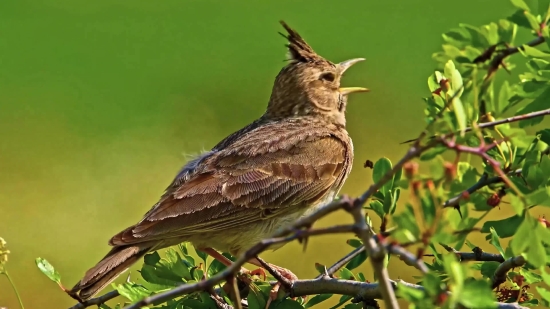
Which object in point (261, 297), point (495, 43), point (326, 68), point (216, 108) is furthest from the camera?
point (216, 108)

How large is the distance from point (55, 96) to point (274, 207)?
10.5m

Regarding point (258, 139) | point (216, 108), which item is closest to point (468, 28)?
point (258, 139)

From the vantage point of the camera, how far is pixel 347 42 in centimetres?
1385

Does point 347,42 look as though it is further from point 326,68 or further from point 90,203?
point 326,68

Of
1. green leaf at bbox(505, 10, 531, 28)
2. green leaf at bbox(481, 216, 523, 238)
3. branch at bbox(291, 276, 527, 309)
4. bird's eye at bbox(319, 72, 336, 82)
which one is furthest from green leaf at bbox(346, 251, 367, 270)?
bird's eye at bbox(319, 72, 336, 82)

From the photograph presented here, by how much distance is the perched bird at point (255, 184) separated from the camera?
338cm

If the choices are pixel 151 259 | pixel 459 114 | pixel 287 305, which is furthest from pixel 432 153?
pixel 151 259

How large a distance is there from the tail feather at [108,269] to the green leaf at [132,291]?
25 centimetres

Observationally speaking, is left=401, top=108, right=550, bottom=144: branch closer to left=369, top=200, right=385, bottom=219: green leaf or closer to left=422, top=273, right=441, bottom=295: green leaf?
left=422, top=273, right=441, bottom=295: green leaf

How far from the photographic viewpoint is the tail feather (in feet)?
9.55

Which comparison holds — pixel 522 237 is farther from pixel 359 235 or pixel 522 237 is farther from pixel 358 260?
pixel 358 260

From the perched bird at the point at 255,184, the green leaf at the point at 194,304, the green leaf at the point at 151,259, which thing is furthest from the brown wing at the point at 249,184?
the green leaf at the point at 194,304

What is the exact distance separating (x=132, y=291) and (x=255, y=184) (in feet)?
4.76

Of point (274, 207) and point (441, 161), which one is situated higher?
point (441, 161)
